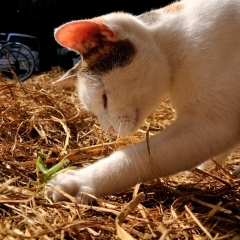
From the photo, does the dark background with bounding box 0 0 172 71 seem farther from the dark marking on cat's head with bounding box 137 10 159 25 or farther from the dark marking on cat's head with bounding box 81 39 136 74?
the dark marking on cat's head with bounding box 81 39 136 74

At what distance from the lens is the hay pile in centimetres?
92

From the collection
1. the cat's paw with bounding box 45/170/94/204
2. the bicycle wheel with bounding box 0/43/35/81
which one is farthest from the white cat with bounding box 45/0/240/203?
the bicycle wheel with bounding box 0/43/35/81

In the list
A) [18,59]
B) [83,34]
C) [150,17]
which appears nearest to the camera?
[83,34]

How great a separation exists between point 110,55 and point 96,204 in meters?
0.45

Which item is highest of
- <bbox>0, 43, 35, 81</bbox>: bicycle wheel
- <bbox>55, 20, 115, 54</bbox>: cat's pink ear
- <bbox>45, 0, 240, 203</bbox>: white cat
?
<bbox>55, 20, 115, 54</bbox>: cat's pink ear

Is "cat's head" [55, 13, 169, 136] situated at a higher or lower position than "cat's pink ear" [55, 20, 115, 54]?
lower

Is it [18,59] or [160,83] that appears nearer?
[160,83]

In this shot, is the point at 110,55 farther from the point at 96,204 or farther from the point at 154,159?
the point at 96,204

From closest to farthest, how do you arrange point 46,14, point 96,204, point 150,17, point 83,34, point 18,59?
point 96,204 → point 83,34 → point 150,17 → point 18,59 → point 46,14

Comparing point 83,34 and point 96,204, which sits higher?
point 83,34

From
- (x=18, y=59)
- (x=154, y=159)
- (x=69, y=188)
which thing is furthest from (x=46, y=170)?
(x=18, y=59)

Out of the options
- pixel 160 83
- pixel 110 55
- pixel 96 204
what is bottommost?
pixel 96 204

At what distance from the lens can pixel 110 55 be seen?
129 cm

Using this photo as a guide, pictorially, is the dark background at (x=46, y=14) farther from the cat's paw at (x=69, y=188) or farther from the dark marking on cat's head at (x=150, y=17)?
the cat's paw at (x=69, y=188)
